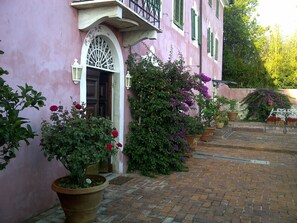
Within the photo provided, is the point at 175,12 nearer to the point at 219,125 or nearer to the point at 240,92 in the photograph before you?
the point at 219,125

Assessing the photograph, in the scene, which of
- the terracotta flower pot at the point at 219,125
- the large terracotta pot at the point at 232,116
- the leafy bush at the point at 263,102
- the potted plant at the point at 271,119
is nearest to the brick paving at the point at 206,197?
the terracotta flower pot at the point at 219,125

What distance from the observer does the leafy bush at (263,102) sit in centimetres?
1962

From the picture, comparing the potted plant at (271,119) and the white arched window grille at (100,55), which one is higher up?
the white arched window grille at (100,55)

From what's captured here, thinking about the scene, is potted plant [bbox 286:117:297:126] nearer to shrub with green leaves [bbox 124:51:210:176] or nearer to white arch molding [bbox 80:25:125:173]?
shrub with green leaves [bbox 124:51:210:176]

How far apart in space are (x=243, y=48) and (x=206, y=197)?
2593 centimetres

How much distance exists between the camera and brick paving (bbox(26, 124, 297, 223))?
4543mm

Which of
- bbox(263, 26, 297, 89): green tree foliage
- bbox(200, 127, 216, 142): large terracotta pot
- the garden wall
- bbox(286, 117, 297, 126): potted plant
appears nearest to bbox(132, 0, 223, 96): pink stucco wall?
bbox(200, 127, 216, 142): large terracotta pot

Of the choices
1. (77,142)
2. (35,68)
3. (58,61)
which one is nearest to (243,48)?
(58,61)

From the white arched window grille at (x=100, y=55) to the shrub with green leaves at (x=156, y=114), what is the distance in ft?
2.03

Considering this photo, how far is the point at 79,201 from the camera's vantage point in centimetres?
397

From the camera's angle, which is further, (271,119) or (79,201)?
(271,119)

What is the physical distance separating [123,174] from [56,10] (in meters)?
3.71

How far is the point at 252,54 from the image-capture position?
2891 cm

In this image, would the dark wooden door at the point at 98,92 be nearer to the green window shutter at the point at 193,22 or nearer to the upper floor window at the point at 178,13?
the upper floor window at the point at 178,13
